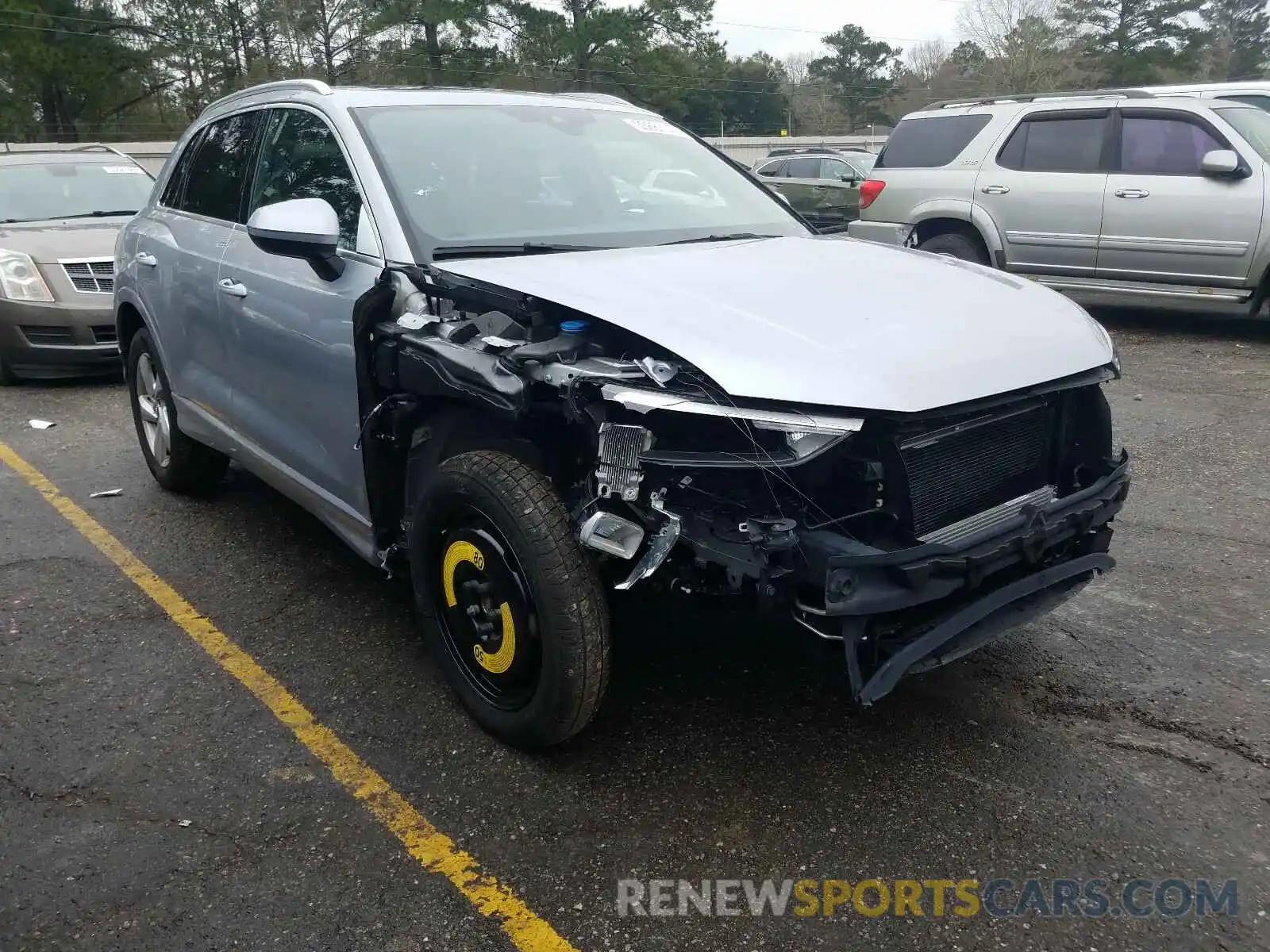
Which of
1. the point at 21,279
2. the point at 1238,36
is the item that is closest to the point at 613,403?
the point at 21,279

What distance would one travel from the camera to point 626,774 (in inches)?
117

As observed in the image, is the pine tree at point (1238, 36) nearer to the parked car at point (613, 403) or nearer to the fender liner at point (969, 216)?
the fender liner at point (969, 216)

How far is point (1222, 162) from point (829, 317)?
730 cm

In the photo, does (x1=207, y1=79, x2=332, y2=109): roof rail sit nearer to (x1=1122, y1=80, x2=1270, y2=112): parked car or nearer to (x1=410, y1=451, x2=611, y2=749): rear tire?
(x1=410, y1=451, x2=611, y2=749): rear tire

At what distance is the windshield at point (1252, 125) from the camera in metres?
8.52

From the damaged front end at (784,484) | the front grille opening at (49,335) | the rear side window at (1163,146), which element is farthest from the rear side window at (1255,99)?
the front grille opening at (49,335)

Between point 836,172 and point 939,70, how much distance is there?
162ft

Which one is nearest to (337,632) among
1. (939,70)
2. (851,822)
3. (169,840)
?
(169,840)

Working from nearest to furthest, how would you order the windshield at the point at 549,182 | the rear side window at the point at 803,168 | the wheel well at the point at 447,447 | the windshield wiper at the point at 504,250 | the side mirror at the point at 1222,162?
the wheel well at the point at 447,447
the windshield wiper at the point at 504,250
the windshield at the point at 549,182
the side mirror at the point at 1222,162
the rear side window at the point at 803,168

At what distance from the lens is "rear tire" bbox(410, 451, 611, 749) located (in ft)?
8.75

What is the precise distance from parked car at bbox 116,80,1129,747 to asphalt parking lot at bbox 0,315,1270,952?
374mm

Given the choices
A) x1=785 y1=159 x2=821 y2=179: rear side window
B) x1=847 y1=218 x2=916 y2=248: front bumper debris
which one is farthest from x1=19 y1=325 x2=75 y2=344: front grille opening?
x1=785 y1=159 x2=821 y2=179: rear side window

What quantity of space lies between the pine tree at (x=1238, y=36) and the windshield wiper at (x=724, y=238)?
5533 centimetres

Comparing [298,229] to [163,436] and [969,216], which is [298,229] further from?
[969,216]
